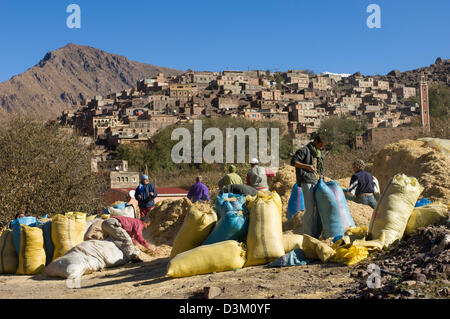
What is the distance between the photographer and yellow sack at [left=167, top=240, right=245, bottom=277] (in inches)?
206

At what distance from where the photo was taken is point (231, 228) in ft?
18.9

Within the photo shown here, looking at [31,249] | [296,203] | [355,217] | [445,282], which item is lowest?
[31,249]

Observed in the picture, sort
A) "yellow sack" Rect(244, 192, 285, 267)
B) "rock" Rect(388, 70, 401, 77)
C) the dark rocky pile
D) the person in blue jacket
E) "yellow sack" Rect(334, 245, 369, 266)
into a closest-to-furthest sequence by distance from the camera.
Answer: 1. the dark rocky pile
2. "yellow sack" Rect(334, 245, 369, 266)
3. "yellow sack" Rect(244, 192, 285, 267)
4. the person in blue jacket
5. "rock" Rect(388, 70, 401, 77)

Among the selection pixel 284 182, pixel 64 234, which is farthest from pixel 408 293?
pixel 284 182

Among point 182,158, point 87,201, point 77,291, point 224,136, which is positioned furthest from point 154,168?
point 77,291

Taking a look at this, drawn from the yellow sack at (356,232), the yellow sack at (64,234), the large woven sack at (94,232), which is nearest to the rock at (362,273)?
the yellow sack at (356,232)

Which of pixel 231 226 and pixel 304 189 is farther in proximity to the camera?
pixel 304 189

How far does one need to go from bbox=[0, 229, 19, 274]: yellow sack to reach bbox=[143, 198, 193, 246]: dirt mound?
2349 mm

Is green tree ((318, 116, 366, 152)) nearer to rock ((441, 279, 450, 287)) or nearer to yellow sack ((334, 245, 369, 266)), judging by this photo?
yellow sack ((334, 245, 369, 266))

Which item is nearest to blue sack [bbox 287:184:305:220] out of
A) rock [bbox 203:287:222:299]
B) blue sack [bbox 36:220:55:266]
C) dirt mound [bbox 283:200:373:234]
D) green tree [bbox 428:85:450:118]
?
dirt mound [bbox 283:200:373:234]

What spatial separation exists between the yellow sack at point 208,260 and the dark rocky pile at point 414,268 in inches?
49.5

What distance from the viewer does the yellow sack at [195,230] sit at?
610 centimetres

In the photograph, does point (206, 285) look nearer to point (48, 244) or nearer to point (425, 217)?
point (425, 217)

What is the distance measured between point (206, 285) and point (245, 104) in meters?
83.8
